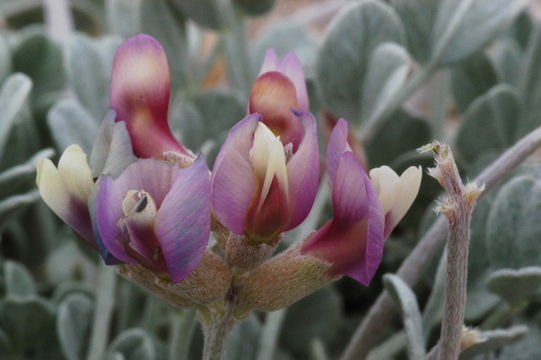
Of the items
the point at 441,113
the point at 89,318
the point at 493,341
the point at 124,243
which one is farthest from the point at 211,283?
the point at 441,113

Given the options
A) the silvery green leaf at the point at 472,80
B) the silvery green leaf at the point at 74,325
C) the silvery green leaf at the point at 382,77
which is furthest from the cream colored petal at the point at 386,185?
the silvery green leaf at the point at 472,80

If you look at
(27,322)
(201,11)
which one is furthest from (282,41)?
(27,322)

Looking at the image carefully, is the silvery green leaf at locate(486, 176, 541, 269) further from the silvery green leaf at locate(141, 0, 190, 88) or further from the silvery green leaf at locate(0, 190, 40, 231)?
the silvery green leaf at locate(141, 0, 190, 88)

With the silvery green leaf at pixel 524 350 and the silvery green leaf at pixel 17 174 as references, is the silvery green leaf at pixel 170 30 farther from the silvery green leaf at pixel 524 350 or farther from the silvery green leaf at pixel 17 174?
the silvery green leaf at pixel 524 350

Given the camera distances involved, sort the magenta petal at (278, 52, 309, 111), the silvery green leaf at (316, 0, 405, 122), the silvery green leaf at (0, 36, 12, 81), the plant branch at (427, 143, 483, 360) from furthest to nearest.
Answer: the silvery green leaf at (0, 36, 12, 81) → the silvery green leaf at (316, 0, 405, 122) → the magenta petal at (278, 52, 309, 111) → the plant branch at (427, 143, 483, 360)

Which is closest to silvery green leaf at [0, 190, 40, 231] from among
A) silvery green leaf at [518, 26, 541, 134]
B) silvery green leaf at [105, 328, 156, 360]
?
silvery green leaf at [105, 328, 156, 360]
